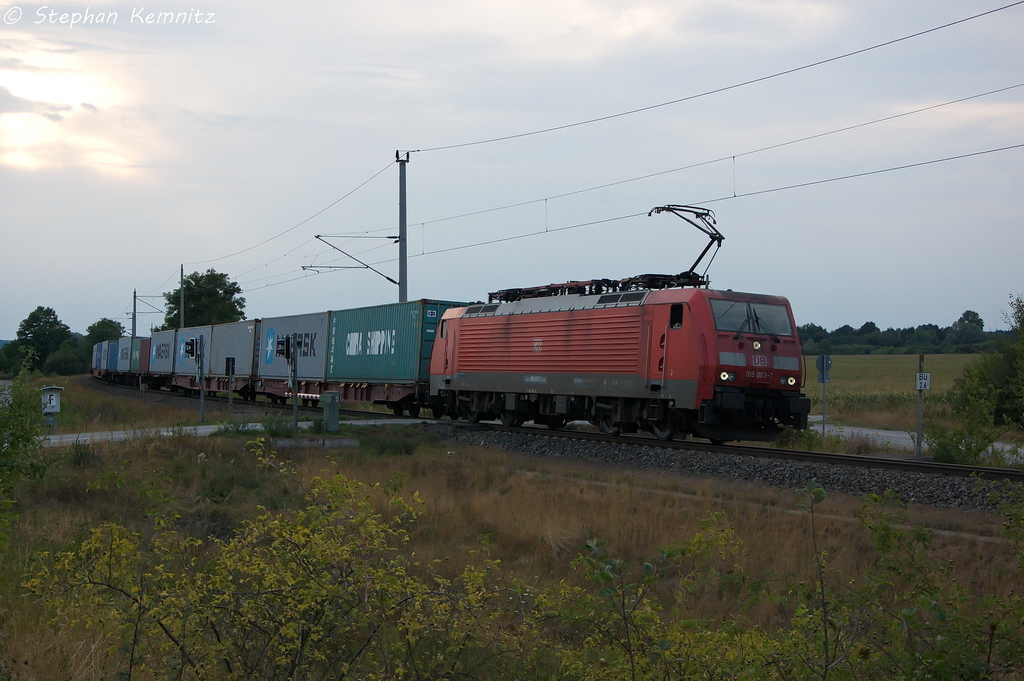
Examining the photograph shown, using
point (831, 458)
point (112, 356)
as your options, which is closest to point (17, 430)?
point (831, 458)

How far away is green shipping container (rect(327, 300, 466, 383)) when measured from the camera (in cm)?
2670

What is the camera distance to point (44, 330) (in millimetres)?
132375

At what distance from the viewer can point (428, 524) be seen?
38.8 ft

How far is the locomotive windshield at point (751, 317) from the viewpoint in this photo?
1722 centimetres

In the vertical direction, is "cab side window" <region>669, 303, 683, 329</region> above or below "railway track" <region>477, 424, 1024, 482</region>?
above

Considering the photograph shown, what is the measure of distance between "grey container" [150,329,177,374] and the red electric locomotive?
3255 centimetres

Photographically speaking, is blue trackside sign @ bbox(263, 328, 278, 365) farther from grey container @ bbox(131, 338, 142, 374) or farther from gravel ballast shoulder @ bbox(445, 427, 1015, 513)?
grey container @ bbox(131, 338, 142, 374)

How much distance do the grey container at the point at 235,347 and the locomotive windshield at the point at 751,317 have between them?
25.6 m

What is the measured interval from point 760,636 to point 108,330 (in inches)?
5328

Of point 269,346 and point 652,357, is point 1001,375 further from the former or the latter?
point 269,346

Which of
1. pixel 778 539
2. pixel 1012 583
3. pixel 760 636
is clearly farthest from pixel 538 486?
pixel 760 636

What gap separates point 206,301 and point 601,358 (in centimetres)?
8352

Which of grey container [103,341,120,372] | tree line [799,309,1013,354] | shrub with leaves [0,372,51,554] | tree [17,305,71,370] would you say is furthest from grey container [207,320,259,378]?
tree [17,305,71,370]

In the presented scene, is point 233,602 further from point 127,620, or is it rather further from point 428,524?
point 428,524
